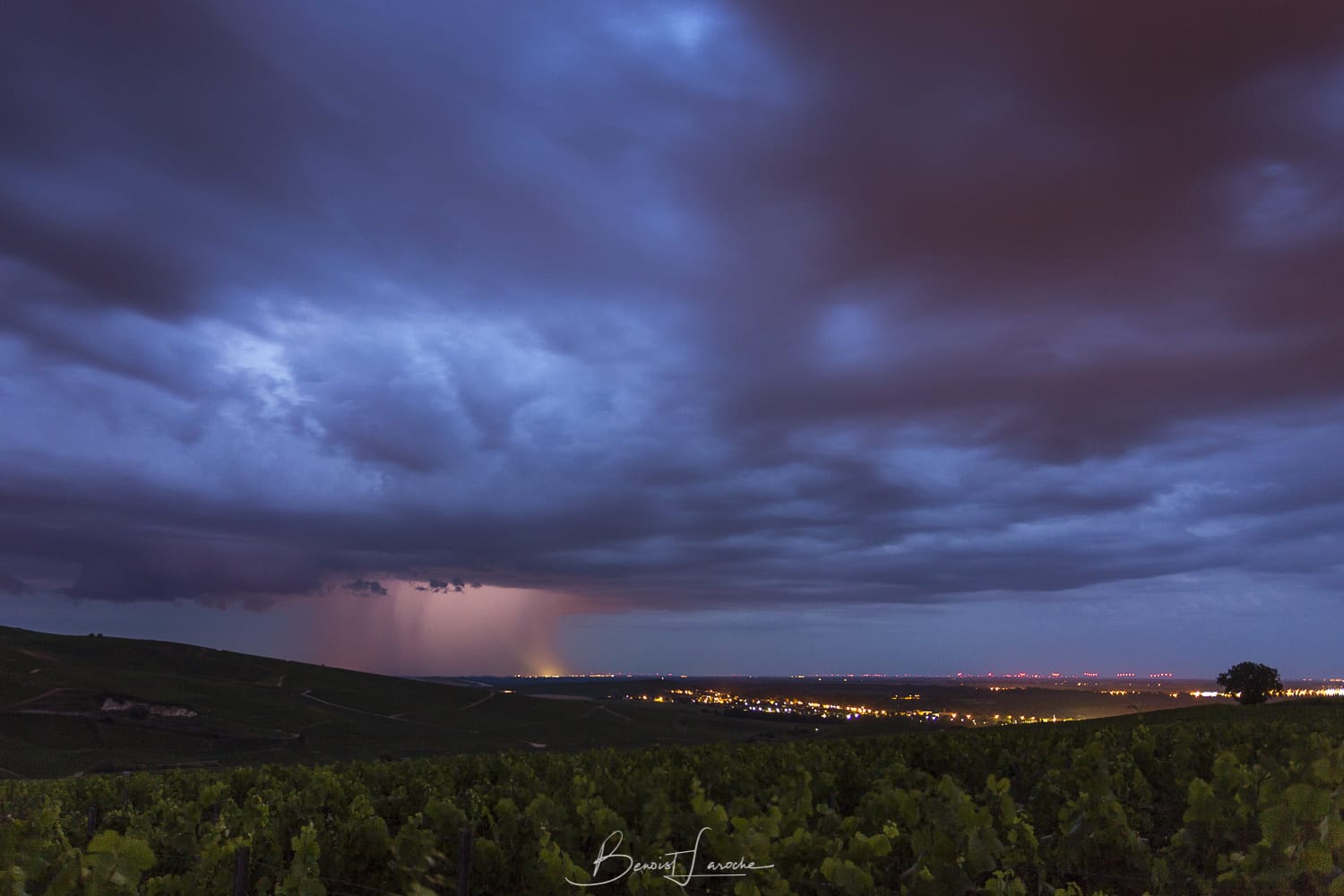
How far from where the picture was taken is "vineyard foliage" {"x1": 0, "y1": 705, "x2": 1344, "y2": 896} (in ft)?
30.8

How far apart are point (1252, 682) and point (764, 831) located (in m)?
134

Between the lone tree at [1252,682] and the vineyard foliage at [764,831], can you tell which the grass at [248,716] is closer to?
the vineyard foliage at [764,831]

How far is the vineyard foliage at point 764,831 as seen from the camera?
30.8 feet

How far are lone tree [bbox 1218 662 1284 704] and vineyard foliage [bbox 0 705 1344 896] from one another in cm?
11237

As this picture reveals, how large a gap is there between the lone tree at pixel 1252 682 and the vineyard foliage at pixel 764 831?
112 metres

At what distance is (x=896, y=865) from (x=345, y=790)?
15452 millimetres

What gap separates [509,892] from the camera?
1378 cm

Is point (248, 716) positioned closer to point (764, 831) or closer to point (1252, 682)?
point (764, 831)

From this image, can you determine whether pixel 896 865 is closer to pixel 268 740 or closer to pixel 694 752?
pixel 694 752
